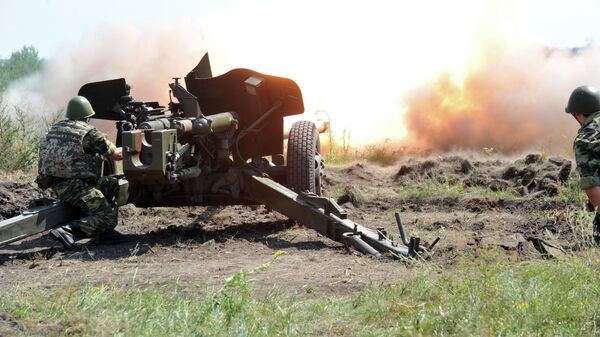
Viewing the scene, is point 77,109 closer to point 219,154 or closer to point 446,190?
point 219,154

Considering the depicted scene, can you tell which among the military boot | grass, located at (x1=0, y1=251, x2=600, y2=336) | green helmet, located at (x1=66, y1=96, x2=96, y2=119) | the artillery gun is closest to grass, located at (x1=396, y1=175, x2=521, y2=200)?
the artillery gun

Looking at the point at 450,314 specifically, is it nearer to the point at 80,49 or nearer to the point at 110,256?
the point at 110,256

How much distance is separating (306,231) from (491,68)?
11407mm

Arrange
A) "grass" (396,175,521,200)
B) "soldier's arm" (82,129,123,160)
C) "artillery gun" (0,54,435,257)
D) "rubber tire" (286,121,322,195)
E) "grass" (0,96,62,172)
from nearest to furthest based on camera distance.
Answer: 1. "artillery gun" (0,54,435,257)
2. "soldier's arm" (82,129,123,160)
3. "rubber tire" (286,121,322,195)
4. "grass" (396,175,521,200)
5. "grass" (0,96,62,172)

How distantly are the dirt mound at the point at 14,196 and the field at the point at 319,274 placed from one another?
26 mm

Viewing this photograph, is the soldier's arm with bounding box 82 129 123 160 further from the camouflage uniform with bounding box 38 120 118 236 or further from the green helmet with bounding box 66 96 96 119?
the green helmet with bounding box 66 96 96 119

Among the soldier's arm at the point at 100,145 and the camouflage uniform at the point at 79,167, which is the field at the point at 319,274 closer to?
the camouflage uniform at the point at 79,167

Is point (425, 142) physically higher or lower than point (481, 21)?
lower

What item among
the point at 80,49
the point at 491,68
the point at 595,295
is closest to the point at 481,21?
the point at 491,68

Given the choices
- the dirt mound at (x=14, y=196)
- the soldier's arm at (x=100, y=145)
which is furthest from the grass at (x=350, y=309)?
the dirt mound at (x=14, y=196)

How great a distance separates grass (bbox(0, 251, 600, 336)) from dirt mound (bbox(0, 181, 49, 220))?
4.88 meters

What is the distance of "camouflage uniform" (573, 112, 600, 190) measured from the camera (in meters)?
7.51

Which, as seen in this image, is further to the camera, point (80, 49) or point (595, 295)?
point (80, 49)

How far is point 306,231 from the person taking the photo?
10945mm
